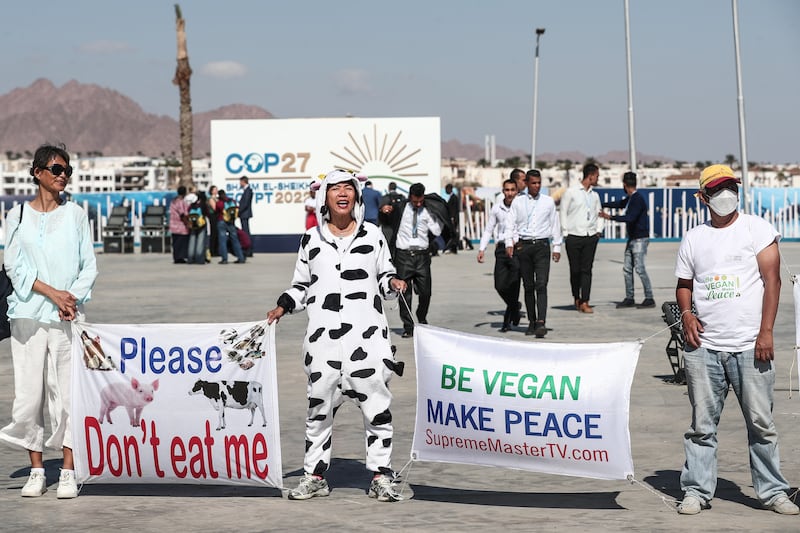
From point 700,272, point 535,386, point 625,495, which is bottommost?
point 625,495

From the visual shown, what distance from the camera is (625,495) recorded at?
7.12m

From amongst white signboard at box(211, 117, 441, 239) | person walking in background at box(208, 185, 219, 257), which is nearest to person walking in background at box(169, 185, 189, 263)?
person walking in background at box(208, 185, 219, 257)

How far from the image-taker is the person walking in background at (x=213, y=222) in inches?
1175

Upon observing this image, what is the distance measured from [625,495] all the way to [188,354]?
252cm

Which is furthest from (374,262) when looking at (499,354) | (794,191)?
(794,191)

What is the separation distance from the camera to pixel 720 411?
671cm

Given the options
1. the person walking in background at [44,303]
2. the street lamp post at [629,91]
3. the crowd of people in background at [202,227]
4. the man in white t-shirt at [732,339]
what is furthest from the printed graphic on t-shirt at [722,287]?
the street lamp post at [629,91]

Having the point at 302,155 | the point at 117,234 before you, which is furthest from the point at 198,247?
the point at 117,234

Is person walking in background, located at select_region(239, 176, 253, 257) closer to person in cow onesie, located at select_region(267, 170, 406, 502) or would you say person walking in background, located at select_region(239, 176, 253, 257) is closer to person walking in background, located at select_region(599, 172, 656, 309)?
person walking in background, located at select_region(599, 172, 656, 309)

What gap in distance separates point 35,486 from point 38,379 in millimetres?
586

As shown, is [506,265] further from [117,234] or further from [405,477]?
[117,234]

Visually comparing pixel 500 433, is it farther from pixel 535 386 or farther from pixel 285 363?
pixel 285 363

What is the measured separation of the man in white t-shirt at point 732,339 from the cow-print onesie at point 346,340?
1624 millimetres

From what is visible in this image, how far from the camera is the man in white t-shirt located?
6680mm
